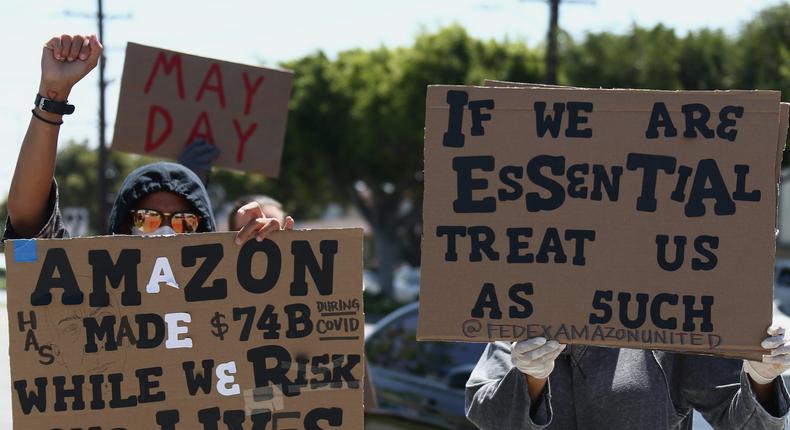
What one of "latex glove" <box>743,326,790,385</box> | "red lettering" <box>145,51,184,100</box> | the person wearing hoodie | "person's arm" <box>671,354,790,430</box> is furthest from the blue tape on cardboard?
"red lettering" <box>145,51,184,100</box>

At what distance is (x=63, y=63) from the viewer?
295 cm

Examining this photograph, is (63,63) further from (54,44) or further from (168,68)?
(168,68)

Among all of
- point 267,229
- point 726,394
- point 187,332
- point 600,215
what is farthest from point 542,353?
point 187,332

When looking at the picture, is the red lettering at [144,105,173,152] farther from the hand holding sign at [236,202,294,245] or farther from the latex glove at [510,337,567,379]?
the latex glove at [510,337,567,379]

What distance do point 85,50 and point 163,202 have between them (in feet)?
1.61

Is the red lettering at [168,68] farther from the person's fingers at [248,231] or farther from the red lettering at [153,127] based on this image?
the person's fingers at [248,231]

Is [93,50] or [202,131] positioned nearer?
[93,50]

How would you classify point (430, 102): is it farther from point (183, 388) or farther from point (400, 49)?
point (400, 49)

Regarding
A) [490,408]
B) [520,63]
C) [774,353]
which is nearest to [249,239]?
[490,408]

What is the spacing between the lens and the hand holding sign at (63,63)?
2.93m

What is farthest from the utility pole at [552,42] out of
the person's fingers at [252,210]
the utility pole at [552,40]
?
the person's fingers at [252,210]

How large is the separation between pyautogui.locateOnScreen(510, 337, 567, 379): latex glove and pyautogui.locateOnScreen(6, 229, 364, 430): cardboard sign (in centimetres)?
42

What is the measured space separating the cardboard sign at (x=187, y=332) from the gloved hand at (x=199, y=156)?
6.33 feet

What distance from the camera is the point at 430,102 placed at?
3.02m
